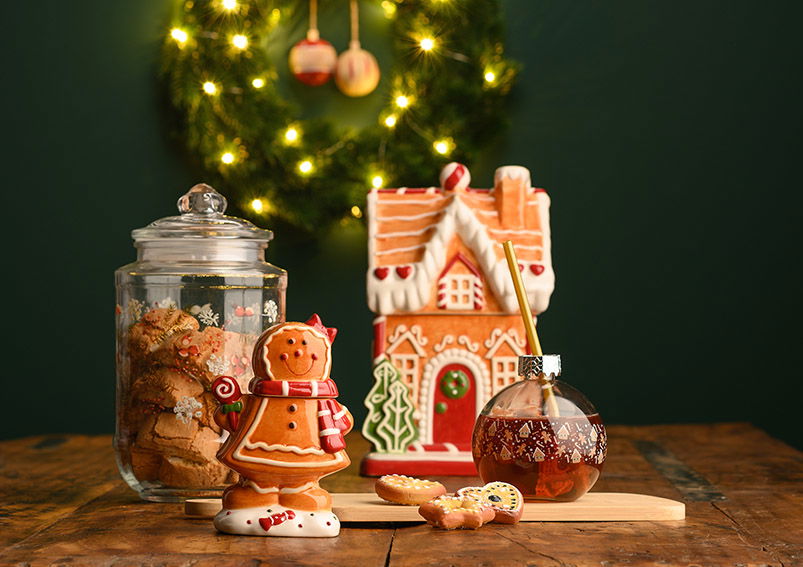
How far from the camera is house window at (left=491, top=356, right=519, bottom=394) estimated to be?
4.55ft

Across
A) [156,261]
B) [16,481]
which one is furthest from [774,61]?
[16,481]

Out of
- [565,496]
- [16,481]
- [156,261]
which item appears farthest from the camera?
[16,481]

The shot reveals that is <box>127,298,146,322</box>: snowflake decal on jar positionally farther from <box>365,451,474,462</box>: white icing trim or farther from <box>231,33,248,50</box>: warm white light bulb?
Result: <box>231,33,248,50</box>: warm white light bulb

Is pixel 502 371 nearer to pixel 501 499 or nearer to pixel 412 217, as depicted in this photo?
pixel 412 217

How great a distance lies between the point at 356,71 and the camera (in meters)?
2.08

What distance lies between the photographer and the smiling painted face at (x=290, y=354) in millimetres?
991

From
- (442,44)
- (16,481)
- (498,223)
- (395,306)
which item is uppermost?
(442,44)

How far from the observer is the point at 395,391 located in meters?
1.38

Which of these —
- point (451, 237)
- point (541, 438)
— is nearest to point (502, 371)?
point (451, 237)

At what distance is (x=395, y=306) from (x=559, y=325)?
0.84 meters

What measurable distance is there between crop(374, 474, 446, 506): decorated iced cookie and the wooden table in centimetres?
5

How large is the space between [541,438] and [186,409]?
1.37 feet

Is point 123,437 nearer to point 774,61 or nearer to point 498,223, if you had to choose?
point 498,223

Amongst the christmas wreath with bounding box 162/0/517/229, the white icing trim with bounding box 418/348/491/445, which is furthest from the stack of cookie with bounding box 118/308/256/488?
the christmas wreath with bounding box 162/0/517/229
